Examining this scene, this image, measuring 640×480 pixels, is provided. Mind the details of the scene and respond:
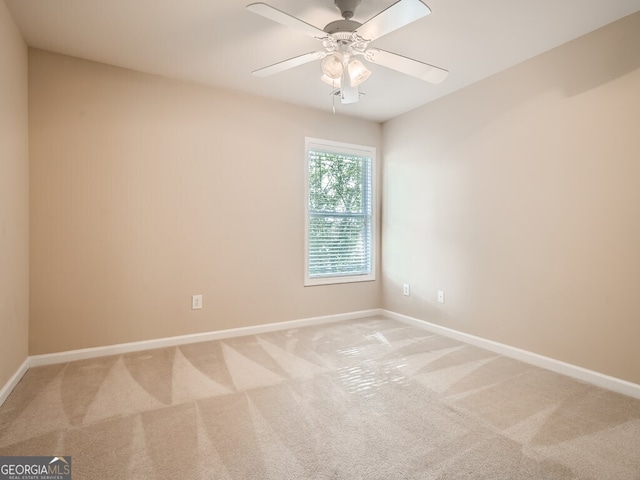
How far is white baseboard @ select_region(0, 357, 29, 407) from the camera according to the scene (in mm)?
2057

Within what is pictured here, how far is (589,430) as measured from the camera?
179 cm

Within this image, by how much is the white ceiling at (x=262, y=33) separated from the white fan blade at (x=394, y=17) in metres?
0.36

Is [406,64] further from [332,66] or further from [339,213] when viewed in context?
[339,213]

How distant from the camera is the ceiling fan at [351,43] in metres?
1.68

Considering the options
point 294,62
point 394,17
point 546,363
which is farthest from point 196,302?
point 546,363

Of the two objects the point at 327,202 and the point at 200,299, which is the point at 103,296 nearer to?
the point at 200,299

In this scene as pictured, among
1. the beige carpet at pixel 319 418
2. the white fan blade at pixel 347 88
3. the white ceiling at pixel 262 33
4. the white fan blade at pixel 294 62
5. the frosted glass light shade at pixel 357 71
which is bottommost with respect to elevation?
the beige carpet at pixel 319 418

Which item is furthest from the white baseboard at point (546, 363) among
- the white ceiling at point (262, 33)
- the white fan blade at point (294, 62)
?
the white fan blade at point (294, 62)

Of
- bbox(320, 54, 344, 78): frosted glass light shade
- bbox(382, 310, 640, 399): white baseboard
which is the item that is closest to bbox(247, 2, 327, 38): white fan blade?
bbox(320, 54, 344, 78): frosted glass light shade

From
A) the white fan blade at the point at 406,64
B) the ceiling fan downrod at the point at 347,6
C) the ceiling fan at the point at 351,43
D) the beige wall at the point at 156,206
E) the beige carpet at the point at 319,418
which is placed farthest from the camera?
the beige wall at the point at 156,206

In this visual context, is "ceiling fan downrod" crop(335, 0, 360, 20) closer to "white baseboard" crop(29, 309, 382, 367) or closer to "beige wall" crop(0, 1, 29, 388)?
"beige wall" crop(0, 1, 29, 388)

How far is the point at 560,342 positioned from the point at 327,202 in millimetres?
2525

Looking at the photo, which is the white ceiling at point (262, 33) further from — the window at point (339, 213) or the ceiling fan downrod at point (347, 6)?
the window at point (339, 213)

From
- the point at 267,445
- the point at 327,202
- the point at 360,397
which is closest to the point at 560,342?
the point at 360,397
